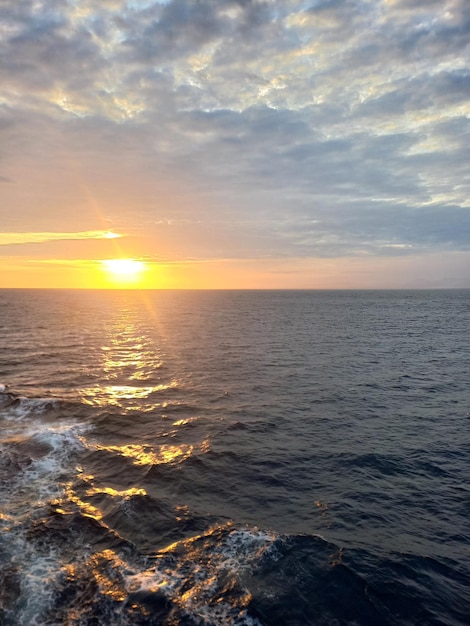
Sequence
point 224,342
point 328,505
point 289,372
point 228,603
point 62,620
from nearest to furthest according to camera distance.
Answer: point 62,620 → point 228,603 → point 328,505 → point 289,372 → point 224,342

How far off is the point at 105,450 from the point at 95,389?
17.2 m

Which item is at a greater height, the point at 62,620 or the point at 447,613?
the point at 62,620

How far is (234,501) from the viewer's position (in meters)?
21.2

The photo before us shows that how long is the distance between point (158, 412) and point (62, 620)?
22602 mm

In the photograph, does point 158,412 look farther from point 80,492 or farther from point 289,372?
point 289,372

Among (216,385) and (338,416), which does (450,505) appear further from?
(216,385)

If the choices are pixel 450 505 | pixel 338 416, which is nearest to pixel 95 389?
pixel 338 416

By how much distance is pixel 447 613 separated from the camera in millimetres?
14562

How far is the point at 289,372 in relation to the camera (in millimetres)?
51219

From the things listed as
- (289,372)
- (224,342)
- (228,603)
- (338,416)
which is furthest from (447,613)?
(224,342)

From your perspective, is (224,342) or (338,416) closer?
(338,416)

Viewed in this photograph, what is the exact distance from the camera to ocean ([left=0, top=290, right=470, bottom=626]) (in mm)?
14594

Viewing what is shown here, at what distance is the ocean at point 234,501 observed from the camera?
47.9ft

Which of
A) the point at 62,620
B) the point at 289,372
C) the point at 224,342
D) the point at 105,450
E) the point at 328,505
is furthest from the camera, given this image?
the point at 224,342
